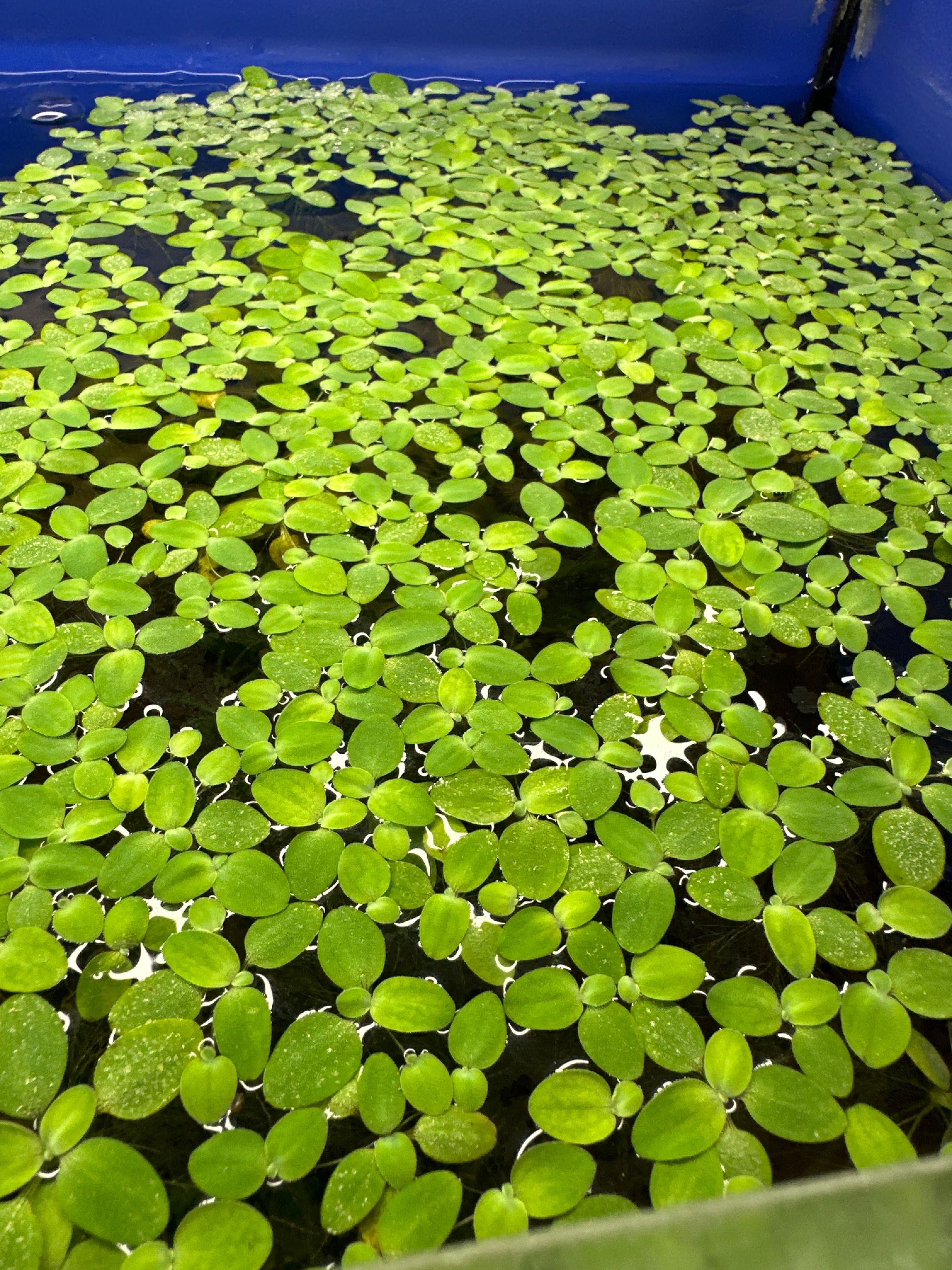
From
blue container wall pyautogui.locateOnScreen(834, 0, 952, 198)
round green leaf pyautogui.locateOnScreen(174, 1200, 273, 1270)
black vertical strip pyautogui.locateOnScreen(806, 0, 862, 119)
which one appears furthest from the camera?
black vertical strip pyautogui.locateOnScreen(806, 0, 862, 119)

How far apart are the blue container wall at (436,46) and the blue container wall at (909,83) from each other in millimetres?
172

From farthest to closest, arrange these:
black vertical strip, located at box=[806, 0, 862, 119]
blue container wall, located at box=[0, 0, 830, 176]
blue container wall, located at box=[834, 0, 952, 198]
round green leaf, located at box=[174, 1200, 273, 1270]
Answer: black vertical strip, located at box=[806, 0, 862, 119], blue container wall, located at box=[0, 0, 830, 176], blue container wall, located at box=[834, 0, 952, 198], round green leaf, located at box=[174, 1200, 273, 1270]

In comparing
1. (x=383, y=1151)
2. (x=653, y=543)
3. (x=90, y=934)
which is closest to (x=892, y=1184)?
(x=383, y=1151)

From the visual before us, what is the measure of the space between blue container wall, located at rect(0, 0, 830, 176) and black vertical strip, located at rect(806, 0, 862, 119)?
0.03 m

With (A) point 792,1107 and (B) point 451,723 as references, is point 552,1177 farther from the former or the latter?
(B) point 451,723

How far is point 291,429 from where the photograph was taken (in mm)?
1443

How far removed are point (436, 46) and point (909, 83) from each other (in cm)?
141

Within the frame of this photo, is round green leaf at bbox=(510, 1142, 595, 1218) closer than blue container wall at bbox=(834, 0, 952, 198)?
Yes

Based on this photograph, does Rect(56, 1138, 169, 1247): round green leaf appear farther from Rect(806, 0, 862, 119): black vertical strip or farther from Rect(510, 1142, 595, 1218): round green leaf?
Rect(806, 0, 862, 119): black vertical strip

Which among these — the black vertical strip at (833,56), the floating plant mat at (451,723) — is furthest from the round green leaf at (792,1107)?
the black vertical strip at (833,56)

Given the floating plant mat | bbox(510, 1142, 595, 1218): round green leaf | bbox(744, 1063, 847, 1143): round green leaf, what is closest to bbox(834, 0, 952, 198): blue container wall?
the floating plant mat

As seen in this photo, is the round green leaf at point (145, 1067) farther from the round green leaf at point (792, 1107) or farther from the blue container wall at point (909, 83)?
the blue container wall at point (909, 83)

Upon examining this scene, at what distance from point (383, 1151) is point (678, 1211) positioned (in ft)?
1.54

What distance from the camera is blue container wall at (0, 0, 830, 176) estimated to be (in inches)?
95.3
